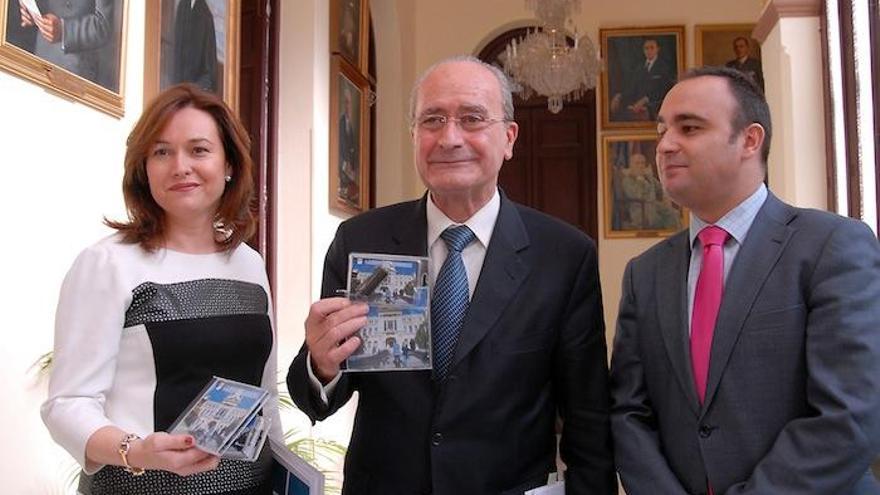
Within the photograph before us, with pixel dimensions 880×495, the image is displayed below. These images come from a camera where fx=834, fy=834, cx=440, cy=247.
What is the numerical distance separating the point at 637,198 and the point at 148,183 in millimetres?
9656

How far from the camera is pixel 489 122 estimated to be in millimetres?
2406

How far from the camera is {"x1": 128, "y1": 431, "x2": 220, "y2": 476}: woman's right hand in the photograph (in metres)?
1.96

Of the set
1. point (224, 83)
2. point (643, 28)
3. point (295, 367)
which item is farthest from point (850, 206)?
point (643, 28)

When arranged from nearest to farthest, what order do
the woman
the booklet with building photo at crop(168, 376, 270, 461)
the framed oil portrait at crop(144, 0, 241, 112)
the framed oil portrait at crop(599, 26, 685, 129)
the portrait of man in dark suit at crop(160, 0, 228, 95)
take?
1. the booklet with building photo at crop(168, 376, 270, 461)
2. the woman
3. the framed oil portrait at crop(144, 0, 241, 112)
4. the portrait of man in dark suit at crop(160, 0, 228, 95)
5. the framed oil portrait at crop(599, 26, 685, 129)

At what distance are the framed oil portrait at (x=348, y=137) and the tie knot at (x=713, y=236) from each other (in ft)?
18.4

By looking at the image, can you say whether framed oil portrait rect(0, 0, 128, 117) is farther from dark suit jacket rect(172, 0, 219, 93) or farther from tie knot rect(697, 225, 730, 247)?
tie knot rect(697, 225, 730, 247)

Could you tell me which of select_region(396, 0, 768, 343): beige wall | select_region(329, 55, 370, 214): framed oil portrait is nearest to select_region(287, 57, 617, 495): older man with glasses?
select_region(329, 55, 370, 214): framed oil portrait

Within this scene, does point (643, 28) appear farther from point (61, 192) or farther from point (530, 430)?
point (530, 430)

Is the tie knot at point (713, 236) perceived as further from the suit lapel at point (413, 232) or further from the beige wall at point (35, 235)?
the beige wall at point (35, 235)

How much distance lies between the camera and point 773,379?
229cm

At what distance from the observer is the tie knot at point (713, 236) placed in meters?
2.50

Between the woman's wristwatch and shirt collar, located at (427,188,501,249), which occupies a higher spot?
shirt collar, located at (427,188,501,249)

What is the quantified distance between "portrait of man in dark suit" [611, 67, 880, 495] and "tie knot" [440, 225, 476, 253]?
60 centimetres

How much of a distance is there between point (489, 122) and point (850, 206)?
465 cm
